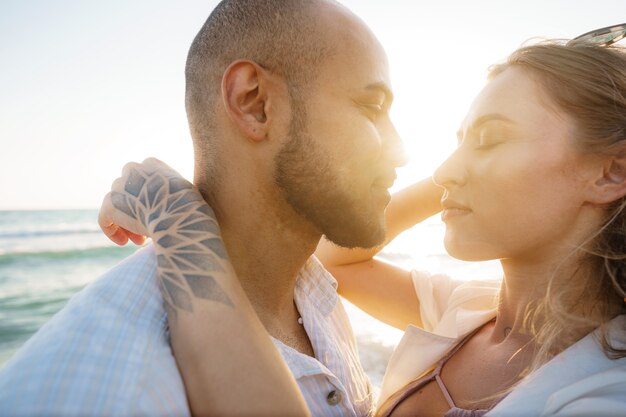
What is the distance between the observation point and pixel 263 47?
216 cm

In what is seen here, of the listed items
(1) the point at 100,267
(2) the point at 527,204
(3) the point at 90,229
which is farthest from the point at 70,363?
(3) the point at 90,229

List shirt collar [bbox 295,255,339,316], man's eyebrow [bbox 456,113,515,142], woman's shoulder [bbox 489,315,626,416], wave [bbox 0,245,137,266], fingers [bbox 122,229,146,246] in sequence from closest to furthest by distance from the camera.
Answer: woman's shoulder [bbox 489,315,626,416]
fingers [bbox 122,229,146,246]
man's eyebrow [bbox 456,113,515,142]
shirt collar [bbox 295,255,339,316]
wave [bbox 0,245,137,266]

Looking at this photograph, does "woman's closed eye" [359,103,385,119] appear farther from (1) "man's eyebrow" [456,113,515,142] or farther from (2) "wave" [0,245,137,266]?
(2) "wave" [0,245,137,266]

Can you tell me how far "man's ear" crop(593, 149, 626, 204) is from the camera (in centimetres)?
215

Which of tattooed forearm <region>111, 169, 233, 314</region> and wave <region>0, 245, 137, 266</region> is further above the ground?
tattooed forearm <region>111, 169, 233, 314</region>

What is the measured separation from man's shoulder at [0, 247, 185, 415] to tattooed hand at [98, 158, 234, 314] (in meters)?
0.12

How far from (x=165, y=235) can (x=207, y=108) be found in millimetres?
853

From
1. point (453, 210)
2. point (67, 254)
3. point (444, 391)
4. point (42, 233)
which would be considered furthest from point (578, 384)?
point (42, 233)

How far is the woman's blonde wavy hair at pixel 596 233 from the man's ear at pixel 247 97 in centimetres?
147

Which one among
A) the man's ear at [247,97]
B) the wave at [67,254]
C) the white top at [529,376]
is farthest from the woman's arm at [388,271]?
the wave at [67,254]

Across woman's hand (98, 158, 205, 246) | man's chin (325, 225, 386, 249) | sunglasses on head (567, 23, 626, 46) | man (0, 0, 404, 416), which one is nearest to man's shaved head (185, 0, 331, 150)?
man (0, 0, 404, 416)

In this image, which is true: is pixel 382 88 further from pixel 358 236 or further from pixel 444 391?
pixel 444 391

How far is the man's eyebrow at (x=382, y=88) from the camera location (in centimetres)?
224

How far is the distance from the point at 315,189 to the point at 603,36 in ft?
6.10
